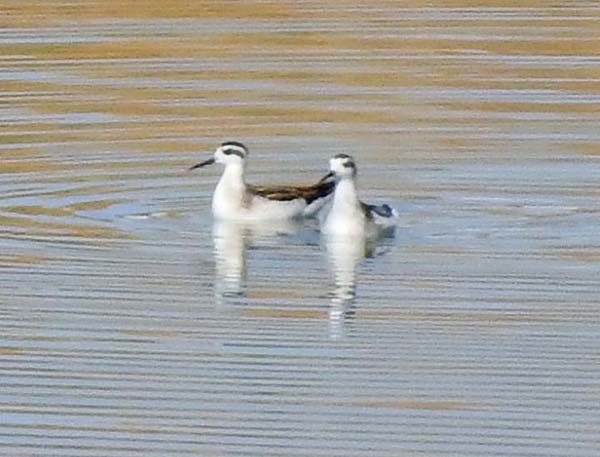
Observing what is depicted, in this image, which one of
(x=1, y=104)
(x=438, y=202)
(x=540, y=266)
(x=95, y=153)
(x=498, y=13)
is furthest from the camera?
(x=498, y=13)

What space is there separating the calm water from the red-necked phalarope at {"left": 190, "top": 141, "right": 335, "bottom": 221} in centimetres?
13

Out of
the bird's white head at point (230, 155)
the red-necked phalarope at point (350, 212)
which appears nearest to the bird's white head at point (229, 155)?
the bird's white head at point (230, 155)

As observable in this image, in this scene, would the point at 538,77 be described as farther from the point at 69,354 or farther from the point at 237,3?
the point at 69,354

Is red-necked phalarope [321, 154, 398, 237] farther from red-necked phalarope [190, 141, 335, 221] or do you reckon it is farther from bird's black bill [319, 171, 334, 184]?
red-necked phalarope [190, 141, 335, 221]

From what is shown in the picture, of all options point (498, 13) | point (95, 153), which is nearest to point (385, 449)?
point (95, 153)

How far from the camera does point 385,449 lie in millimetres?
10219

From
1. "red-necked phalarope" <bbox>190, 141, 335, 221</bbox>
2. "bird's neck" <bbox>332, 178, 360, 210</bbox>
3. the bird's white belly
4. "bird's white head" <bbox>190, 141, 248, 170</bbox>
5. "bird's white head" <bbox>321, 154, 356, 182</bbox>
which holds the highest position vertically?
"bird's white head" <bbox>190, 141, 248, 170</bbox>

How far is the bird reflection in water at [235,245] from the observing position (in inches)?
527

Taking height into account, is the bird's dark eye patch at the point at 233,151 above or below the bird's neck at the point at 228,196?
above

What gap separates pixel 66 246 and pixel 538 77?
6826 millimetres

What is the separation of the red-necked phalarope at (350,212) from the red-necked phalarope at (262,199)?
39 cm

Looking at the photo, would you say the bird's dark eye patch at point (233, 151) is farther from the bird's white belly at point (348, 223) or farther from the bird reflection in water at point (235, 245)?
the bird's white belly at point (348, 223)

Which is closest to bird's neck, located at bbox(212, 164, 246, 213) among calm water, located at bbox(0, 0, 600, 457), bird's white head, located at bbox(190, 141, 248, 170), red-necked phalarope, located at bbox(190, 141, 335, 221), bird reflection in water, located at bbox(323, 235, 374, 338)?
red-necked phalarope, located at bbox(190, 141, 335, 221)

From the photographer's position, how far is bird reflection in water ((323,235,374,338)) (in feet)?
40.9
